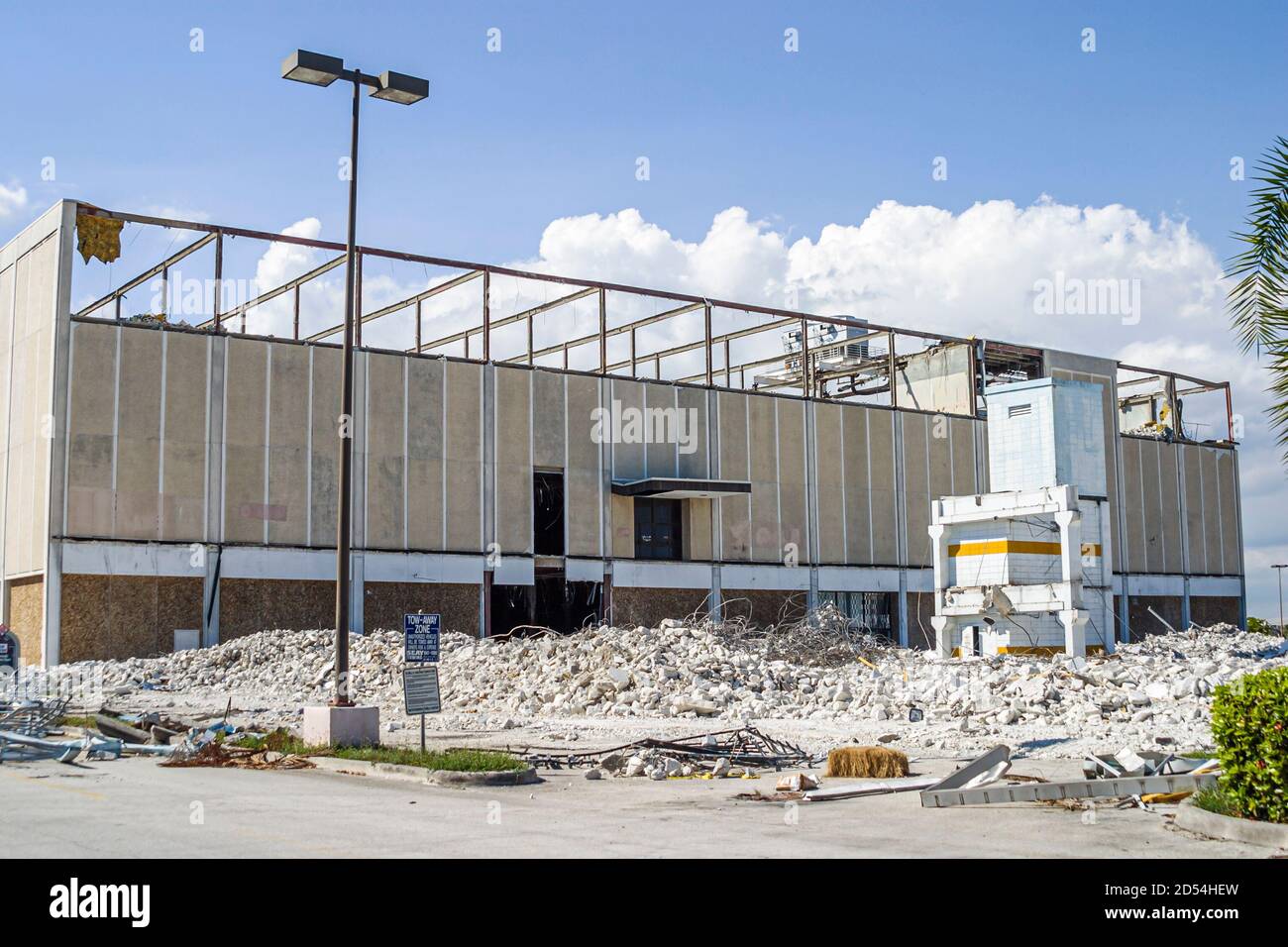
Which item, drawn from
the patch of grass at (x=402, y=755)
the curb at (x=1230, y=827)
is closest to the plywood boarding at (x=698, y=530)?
the patch of grass at (x=402, y=755)

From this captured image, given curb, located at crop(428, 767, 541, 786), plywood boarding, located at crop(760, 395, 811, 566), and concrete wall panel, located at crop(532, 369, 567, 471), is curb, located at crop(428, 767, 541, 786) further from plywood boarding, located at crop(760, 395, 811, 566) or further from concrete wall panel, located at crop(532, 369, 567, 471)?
plywood boarding, located at crop(760, 395, 811, 566)

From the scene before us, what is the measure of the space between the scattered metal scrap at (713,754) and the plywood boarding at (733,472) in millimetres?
30198

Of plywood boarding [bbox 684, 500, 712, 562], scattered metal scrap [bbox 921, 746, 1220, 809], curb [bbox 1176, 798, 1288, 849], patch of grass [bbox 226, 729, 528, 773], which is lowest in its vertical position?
patch of grass [bbox 226, 729, 528, 773]

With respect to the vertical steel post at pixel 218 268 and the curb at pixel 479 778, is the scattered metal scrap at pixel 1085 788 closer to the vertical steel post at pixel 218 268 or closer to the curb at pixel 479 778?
the curb at pixel 479 778

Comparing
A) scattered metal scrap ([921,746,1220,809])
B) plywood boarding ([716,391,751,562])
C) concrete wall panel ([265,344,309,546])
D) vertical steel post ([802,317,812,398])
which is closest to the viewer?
scattered metal scrap ([921,746,1220,809])

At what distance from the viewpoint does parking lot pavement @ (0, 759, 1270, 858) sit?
10.2 m

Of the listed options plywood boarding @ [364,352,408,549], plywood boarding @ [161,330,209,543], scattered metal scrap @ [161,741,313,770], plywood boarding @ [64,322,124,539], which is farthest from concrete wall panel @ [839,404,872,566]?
scattered metal scrap @ [161,741,313,770]

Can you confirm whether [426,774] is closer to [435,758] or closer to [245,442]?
[435,758]

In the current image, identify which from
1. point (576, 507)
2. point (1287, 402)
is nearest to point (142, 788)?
point (1287, 402)

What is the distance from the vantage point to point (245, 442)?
40.1 m

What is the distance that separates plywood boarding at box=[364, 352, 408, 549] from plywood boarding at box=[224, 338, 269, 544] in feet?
11.4

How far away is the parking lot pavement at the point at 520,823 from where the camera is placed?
10188mm
